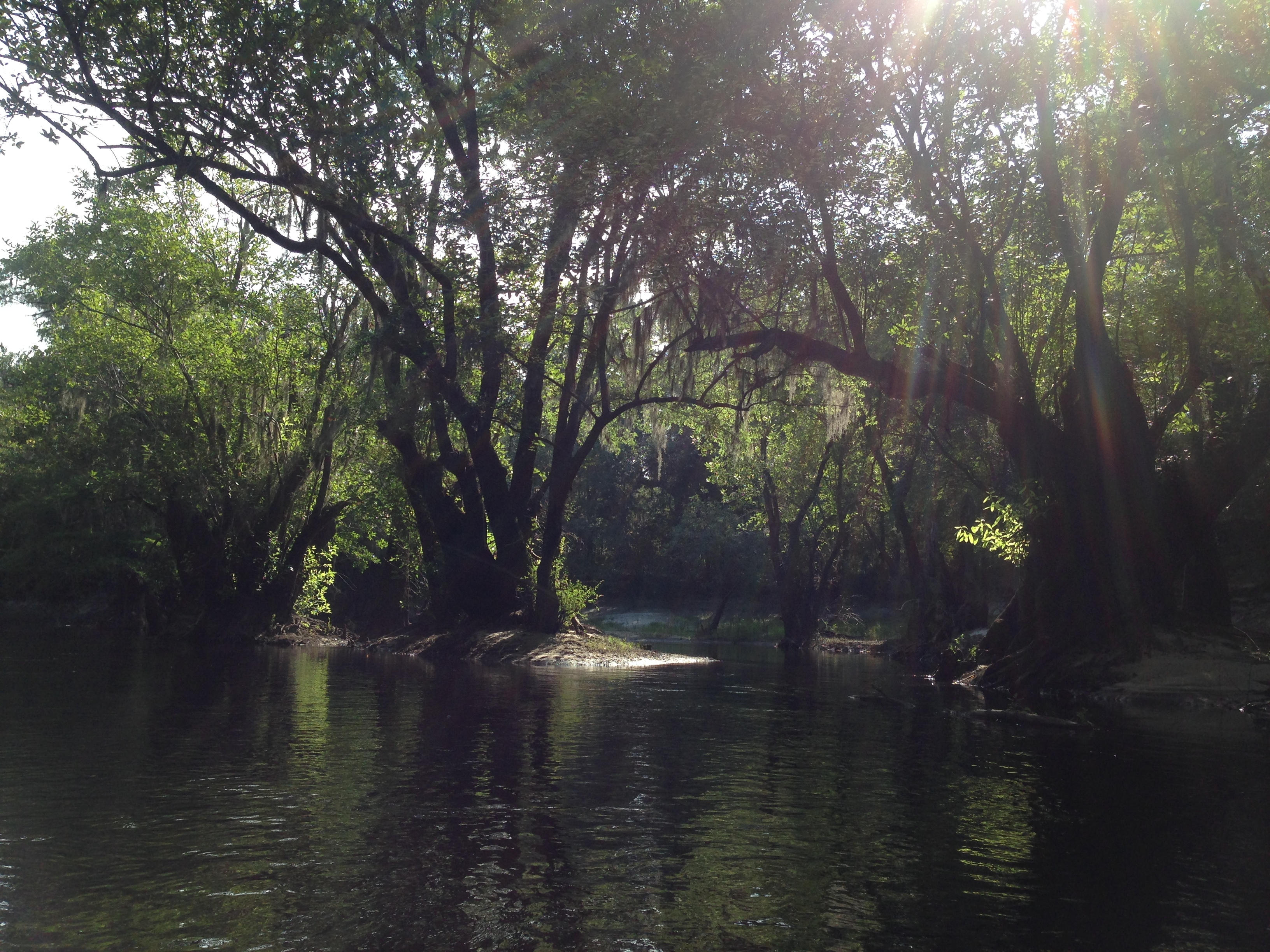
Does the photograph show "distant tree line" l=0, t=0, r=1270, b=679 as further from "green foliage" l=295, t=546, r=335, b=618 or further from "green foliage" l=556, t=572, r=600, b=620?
"green foliage" l=295, t=546, r=335, b=618

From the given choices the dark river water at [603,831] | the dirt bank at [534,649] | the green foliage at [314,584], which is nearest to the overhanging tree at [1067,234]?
the dark river water at [603,831]

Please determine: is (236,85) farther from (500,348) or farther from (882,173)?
(882,173)

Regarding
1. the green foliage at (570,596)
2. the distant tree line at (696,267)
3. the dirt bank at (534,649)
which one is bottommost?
the dirt bank at (534,649)

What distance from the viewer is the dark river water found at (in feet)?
17.2

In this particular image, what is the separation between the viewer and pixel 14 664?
64.6 feet

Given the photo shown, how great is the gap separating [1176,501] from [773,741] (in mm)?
12926

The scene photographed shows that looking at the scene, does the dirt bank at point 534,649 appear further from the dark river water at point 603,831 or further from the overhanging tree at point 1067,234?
the dark river water at point 603,831

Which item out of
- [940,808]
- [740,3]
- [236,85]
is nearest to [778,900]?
[940,808]

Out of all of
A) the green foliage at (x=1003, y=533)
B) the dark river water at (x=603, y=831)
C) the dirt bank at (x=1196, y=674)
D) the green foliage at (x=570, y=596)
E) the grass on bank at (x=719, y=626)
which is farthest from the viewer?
the grass on bank at (x=719, y=626)

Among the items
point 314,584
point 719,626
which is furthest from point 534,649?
point 719,626

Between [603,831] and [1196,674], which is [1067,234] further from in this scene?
[603,831]

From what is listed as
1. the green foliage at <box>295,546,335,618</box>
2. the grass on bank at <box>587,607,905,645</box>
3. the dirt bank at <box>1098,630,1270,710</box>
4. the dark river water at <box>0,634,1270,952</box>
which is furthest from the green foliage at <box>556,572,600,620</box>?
the grass on bank at <box>587,607,905,645</box>

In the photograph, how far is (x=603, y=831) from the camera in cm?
723

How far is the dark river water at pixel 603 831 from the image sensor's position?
5.25 m
